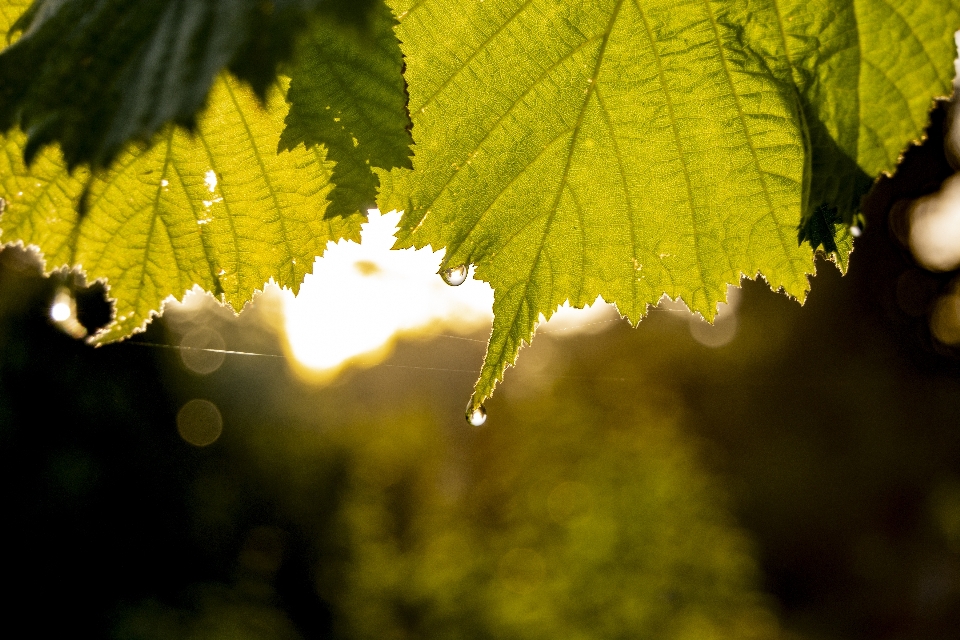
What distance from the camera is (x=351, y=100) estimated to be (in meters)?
0.66

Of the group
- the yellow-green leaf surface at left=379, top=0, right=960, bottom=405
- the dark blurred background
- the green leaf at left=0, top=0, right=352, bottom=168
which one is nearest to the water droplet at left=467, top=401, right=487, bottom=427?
the yellow-green leaf surface at left=379, top=0, right=960, bottom=405

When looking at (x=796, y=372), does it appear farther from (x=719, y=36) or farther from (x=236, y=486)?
(x=719, y=36)

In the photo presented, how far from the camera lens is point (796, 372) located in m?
13.4

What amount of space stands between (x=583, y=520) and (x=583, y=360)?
284 inches

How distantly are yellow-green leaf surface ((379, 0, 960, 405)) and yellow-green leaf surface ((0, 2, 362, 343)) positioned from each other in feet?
0.36

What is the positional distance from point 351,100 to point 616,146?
32cm

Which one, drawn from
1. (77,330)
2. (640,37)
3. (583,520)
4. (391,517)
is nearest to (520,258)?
(640,37)

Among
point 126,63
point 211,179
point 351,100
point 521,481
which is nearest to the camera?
point 126,63

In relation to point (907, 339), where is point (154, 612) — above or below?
above

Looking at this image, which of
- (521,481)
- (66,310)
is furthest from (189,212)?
(521,481)

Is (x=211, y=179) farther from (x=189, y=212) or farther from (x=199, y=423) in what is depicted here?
(x=199, y=423)

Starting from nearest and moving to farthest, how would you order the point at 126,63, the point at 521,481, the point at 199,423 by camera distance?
the point at 126,63 → the point at 521,481 → the point at 199,423

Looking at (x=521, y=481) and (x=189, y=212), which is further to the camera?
(x=521, y=481)

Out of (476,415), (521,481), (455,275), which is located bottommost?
(521,481)
